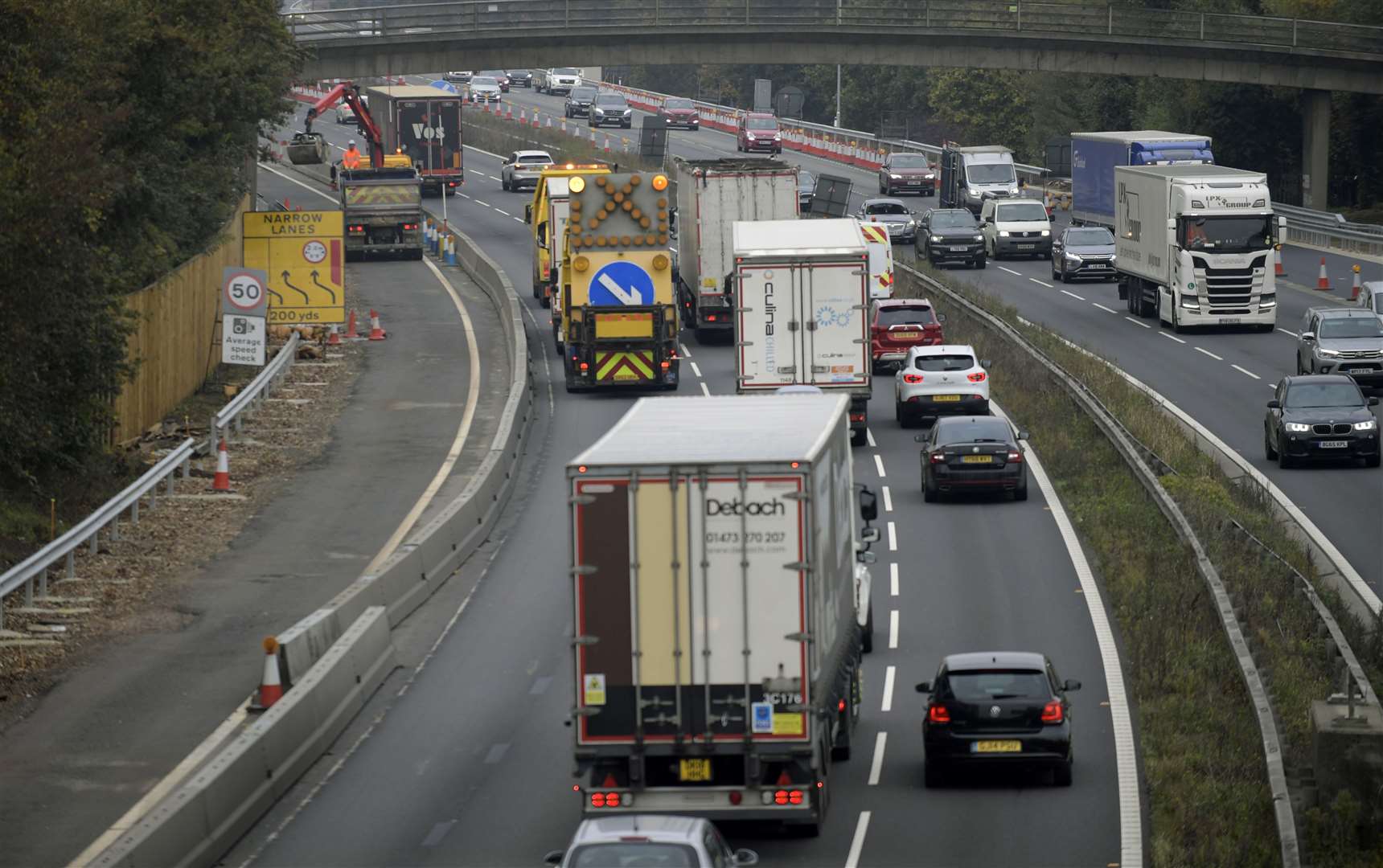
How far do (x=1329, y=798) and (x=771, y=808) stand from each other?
4.54 meters

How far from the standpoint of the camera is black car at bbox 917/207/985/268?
6259 centimetres

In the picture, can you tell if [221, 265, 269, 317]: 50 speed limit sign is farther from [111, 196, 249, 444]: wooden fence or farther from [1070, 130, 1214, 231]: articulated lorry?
[1070, 130, 1214, 231]: articulated lorry

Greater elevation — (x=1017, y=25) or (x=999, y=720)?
(x=1017, y=25)

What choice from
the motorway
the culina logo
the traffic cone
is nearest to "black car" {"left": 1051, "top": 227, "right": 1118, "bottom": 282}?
the motorway

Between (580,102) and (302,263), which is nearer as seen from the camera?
(302,263)

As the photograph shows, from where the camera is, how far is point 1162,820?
56.4 ft

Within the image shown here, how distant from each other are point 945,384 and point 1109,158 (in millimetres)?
31423

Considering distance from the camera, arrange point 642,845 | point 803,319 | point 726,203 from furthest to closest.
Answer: point 726,203
point 803,319
point 642,845

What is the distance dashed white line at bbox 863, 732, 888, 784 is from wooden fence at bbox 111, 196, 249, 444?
16.1 m

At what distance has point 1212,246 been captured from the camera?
48.0 m

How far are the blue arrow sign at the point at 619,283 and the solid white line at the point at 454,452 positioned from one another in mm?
3283

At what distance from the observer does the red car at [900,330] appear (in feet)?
144

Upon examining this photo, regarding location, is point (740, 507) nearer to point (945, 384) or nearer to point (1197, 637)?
point (1197, 637)

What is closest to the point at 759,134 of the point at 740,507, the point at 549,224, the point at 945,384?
the point at 549,224
